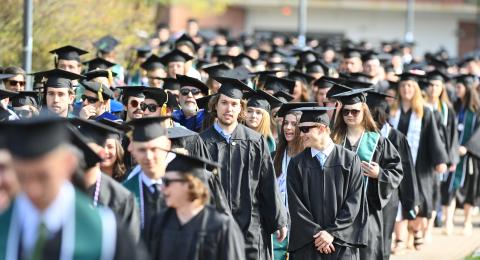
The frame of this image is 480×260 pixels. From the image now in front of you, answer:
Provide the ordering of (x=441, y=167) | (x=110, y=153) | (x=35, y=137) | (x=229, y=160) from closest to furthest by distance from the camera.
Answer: (x=35, y=137) < (x=110, y=153) < (x=229, y=160) < (x=441, y=167)

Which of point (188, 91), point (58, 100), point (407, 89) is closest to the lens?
point (58, 100)

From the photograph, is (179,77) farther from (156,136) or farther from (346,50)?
(346,50)

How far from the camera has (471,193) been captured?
15898 millimetres

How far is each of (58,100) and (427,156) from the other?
5341mm

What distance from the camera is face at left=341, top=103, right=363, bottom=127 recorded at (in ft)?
35.8

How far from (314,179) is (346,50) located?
8281 millimetres

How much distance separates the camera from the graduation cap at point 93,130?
7.88 m

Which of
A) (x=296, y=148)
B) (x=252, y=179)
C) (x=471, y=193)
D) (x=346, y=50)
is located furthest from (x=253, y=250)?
(x=346, y=50)

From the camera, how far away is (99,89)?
11.4 meters

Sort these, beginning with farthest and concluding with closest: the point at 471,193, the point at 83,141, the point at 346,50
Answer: the point at 346,50 < the point at 471,193 < the point at 83,141

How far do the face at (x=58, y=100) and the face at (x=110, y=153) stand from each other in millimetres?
2132

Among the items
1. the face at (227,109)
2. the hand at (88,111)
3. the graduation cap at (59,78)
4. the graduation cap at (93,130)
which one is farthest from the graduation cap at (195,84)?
the graduation cap at (93,130)

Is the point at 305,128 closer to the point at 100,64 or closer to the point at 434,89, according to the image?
the point at 100,64

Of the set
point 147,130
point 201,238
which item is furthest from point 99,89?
point 201,238
